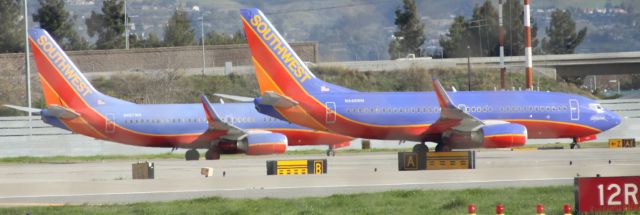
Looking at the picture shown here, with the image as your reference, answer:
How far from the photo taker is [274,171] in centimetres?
3975

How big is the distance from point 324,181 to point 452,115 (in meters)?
18.3

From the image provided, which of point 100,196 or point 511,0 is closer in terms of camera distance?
point 100,196

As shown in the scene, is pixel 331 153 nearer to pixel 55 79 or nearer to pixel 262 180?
pixel 55 79

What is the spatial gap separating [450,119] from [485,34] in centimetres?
4200

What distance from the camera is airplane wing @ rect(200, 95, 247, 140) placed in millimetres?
55656

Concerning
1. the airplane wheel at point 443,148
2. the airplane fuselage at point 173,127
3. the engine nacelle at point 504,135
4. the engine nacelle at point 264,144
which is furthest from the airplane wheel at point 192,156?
the engine nacelle at point 504,135

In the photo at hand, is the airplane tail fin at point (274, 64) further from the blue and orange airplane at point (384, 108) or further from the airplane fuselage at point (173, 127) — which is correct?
the airplane fuselage at point (173, 127)

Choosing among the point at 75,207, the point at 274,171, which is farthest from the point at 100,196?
the point at 274,171

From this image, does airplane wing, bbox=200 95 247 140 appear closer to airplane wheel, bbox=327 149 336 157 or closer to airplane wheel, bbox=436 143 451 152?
airplane wheel, bbox=327 149 336 157

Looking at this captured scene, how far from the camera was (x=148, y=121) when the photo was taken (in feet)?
189

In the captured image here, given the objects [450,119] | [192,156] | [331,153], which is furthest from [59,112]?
[450,119]

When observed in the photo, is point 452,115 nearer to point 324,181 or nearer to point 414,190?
point 324,181

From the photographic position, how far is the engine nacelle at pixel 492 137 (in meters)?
50.8

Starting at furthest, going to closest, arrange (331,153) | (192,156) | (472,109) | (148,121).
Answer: (148,121) → (331,153) → (192,156) → (472,109)
